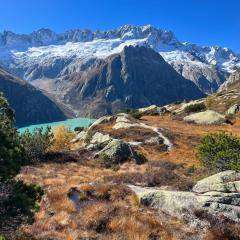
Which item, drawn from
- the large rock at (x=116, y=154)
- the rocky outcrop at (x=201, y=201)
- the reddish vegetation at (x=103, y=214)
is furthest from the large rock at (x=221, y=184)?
the large rock at (x=116, y=154)

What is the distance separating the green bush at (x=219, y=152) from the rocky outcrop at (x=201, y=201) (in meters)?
10.6

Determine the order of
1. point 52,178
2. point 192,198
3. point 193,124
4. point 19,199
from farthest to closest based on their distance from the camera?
1. point 193,124
2. point 52,178
3. point 192,198
4. point 19,199

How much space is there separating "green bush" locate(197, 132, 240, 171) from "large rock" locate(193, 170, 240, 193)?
26.7 feet

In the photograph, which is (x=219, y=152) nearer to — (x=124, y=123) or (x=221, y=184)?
(x=221, y=184)

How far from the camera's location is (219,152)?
35.3 meters

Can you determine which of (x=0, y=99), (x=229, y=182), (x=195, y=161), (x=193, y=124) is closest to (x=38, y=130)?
(x=195, y=161)

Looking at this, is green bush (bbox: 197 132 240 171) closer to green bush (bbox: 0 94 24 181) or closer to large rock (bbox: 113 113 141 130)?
green bush (bbox: 0 94 24 181)

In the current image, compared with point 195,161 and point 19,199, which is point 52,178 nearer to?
point 19,199

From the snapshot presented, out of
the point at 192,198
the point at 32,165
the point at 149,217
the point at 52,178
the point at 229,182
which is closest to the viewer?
the point at 149,217

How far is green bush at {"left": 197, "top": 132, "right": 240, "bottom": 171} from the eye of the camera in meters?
34.4

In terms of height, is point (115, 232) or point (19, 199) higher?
point (19, 199)

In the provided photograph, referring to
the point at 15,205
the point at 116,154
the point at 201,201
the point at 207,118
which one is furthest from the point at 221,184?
the point at 207,118

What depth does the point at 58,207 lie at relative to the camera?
71.6ft

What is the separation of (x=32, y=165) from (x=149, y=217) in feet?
79.6
